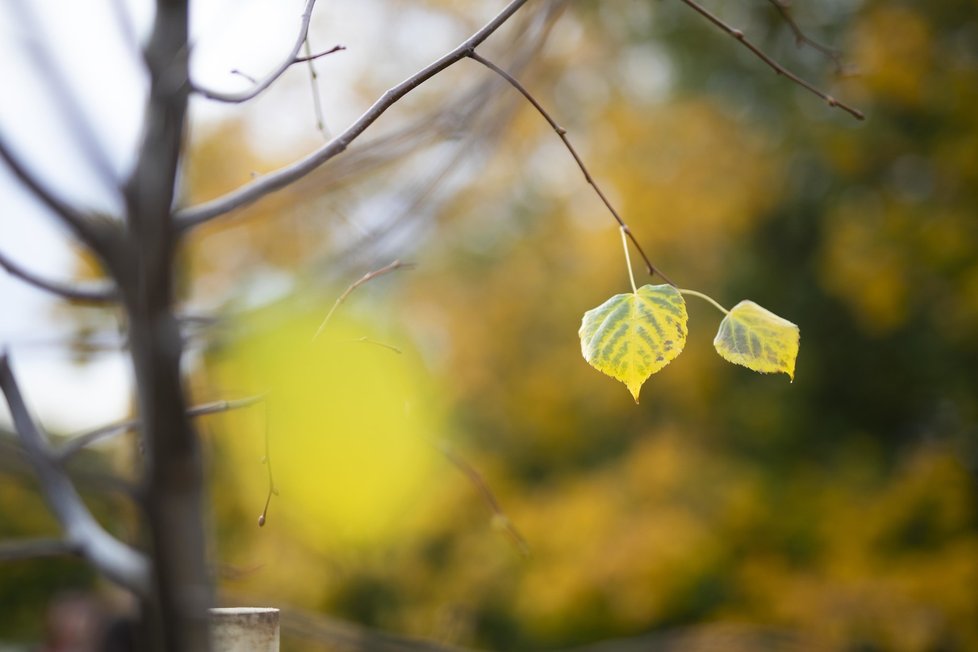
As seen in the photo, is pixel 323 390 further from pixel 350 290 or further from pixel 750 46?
pixel 750 46

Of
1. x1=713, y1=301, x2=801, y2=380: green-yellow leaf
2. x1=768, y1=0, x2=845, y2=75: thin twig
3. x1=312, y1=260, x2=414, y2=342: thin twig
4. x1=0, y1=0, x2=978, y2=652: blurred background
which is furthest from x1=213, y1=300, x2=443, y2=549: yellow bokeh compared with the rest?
x1=0, y1=0, x2=978, y2=652: blurred background

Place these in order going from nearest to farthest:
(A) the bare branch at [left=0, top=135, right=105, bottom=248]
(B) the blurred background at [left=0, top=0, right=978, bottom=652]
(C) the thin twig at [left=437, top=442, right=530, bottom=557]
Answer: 1. (A) the bare branch at [left=0, top=135, right=105, bottom=248]
2. (C) the thin twig at [left=437, top=442, right=530, bottom=557]
3. (B) the blurred background at [left=0, top=0, right=978, bottom=652]

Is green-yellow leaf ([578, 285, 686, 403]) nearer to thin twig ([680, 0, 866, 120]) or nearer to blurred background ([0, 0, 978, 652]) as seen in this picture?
thin twig ([680, 0, 866, 120])

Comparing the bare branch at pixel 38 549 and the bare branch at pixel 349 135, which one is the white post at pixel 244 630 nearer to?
the bare branch at pixel 38 549

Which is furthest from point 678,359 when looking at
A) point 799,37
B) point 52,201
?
point 52,201

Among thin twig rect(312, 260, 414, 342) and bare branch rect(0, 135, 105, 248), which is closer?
bare branch rect(0, 135, 105, 248)

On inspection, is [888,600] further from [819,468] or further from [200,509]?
[200,509]
